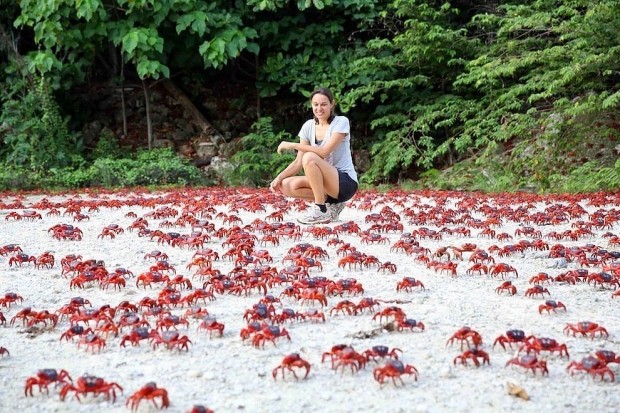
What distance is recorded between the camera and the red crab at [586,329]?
3955mm

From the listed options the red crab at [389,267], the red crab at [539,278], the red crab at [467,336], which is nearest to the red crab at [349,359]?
the red crab at [467,336]

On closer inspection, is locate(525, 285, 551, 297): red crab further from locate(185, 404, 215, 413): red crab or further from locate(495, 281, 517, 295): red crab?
locate(185, 404, 215, 413): red crab

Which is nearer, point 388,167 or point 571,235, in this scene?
point 571,235

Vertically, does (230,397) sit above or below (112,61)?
below

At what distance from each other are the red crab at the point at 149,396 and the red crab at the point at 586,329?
2236mm

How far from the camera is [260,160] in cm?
1652

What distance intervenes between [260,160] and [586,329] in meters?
12.9

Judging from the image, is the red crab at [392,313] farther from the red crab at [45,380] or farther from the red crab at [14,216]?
the red crab at [14,216]

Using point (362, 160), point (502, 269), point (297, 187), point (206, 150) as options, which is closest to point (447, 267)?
point (502, 269)

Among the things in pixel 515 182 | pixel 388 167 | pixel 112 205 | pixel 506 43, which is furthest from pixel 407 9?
pixel 112 205

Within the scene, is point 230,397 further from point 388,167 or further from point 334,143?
point 388,167

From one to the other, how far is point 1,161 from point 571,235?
43.9ft

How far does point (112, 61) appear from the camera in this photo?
64.4 feet

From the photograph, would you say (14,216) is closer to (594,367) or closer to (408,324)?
(408,324)
